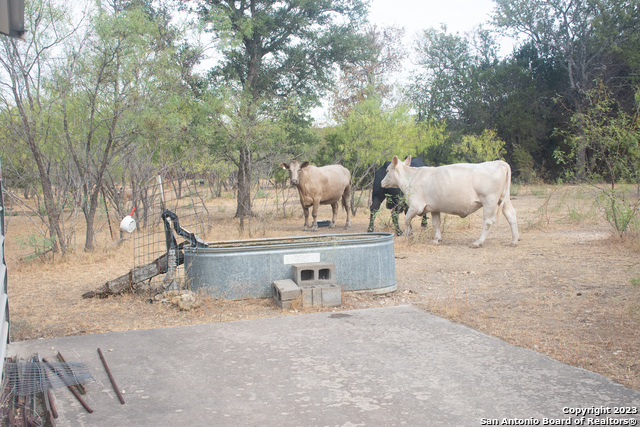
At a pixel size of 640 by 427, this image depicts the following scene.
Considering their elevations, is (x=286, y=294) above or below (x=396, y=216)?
below

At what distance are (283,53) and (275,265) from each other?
12748 millimetres

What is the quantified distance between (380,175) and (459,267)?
5.36 meters

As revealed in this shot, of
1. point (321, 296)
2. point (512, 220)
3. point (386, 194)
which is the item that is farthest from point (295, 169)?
point (321, 296)

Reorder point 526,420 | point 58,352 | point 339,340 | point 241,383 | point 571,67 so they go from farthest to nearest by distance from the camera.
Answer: point 571,67 < point 339,340 < point 58,352 < point 241,383 < point 526,420

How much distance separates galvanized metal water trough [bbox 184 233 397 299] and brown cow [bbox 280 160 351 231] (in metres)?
7.64

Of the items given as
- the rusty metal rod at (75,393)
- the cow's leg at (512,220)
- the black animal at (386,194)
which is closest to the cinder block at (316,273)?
the rusty metal rod at (75,393)

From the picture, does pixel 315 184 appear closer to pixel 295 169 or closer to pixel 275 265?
pixel 295 169

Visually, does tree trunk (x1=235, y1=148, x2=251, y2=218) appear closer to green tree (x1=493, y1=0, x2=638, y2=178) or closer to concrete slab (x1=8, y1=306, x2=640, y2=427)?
concrete slab (x1=8, y1=306, x2=640, y2=427)

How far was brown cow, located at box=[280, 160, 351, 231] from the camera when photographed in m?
14.7

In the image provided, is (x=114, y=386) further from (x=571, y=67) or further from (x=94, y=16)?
(x=571, y=67)

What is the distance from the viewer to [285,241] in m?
8.22

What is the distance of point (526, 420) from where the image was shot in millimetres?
3191

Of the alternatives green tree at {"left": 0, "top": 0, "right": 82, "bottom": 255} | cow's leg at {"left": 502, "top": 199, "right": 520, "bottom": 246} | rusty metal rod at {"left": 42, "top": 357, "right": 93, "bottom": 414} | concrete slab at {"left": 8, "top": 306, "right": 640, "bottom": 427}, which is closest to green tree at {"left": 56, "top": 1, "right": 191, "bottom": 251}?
green tree at {"left": 0, "top": 0, "right": 82, "bottom": 255}

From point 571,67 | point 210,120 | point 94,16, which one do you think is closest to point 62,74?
point 94,16
